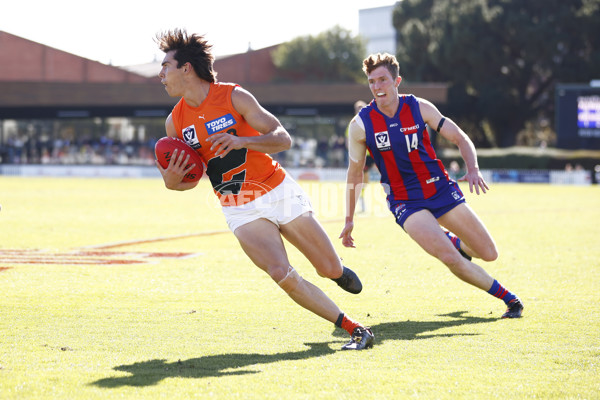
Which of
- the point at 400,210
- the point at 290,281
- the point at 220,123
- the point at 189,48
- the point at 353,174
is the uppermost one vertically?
the point at 189,48

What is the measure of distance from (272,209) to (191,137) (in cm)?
86

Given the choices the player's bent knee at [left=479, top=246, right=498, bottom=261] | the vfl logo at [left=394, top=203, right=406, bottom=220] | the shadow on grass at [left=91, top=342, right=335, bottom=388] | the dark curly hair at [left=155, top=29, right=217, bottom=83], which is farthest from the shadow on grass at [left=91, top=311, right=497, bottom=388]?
the dark curly hair at [left=155, top=29, right=217, bottom=83]

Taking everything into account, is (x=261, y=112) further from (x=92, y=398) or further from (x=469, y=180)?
(x=92, y=398)

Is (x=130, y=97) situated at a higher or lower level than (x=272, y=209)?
higher

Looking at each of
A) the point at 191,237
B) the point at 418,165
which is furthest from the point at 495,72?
the point at 418,165

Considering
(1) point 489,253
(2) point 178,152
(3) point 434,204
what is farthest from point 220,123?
(1) point 489,253

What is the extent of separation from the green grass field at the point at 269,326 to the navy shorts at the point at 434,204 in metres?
0.96

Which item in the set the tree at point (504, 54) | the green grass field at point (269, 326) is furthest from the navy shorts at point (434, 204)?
the tree at point (504, 54)

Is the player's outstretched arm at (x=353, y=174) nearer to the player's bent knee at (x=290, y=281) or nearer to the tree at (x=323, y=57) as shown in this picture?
the player's bent knee at (x=290, y=281)

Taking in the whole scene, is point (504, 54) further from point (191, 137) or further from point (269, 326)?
point (191, 137)

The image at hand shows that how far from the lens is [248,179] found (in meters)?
6.28

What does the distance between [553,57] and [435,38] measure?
910 cm

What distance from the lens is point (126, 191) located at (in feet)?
105

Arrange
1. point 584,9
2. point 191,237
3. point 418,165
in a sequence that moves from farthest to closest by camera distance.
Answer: point 584,9 < point 191,237 < point 418,165
